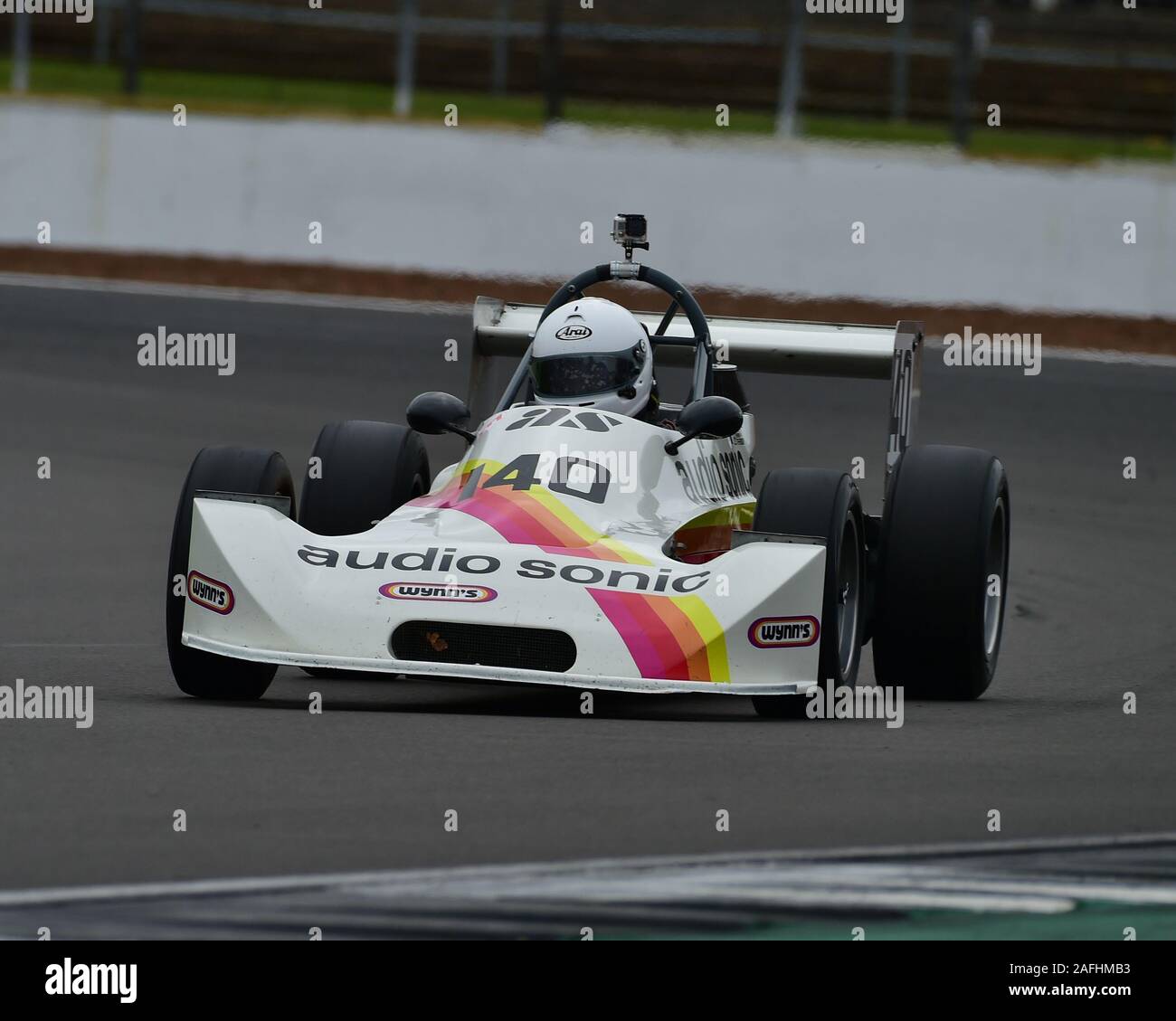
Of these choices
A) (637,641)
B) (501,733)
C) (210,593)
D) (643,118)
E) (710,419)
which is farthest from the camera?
(643,118)

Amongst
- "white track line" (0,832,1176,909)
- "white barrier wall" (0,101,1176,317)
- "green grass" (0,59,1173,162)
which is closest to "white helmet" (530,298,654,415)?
"white track line" (0,832,1176,909)

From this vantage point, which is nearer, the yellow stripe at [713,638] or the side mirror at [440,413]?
the yellow stripe at [713,638]

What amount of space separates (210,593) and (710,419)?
2054 mm

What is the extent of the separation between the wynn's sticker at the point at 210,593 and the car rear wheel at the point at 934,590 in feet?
7.88

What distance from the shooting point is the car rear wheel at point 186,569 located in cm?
834

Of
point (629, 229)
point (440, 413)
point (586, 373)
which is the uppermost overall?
point (629, 229)

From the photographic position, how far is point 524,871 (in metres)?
5.80

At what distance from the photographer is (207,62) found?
32.1 metres

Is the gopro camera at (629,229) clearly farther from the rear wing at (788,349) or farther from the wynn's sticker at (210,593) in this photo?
the wynn's sticker at (210,593)

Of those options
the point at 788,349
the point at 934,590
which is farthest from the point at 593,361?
the point at 934,590

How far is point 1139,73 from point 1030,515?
A: 397 inches

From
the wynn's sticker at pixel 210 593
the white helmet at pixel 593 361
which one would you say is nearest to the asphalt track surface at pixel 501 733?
the wynn's sticker at pixel 210 593

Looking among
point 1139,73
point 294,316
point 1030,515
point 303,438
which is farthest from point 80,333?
point 1139,73

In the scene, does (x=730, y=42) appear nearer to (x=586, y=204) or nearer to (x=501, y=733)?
(x=586, y=204)
